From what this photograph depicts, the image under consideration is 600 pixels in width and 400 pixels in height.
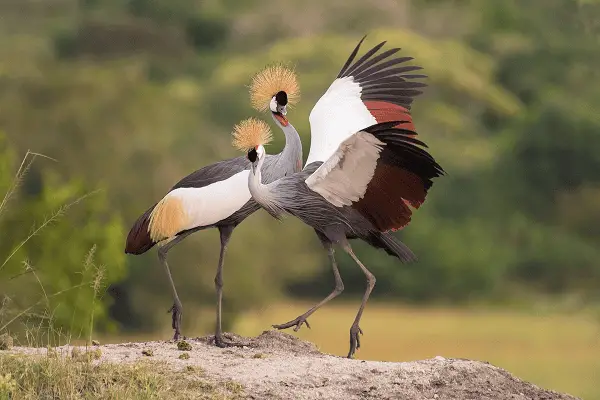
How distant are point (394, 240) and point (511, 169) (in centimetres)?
2040

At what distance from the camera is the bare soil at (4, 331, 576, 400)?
6664 mm

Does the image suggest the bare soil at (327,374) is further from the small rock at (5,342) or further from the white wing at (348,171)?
the white wing at (348,171)

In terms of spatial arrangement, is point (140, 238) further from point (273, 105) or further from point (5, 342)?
point (273, 105)

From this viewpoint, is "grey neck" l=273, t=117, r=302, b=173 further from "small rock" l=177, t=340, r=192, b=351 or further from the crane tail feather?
"small rock" l=177, t=340, r=192, b=351

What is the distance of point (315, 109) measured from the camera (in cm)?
863

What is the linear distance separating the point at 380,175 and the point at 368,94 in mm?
1442

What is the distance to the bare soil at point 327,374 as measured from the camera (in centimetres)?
666

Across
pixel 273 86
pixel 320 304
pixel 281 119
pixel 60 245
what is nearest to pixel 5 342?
pixel 320 304

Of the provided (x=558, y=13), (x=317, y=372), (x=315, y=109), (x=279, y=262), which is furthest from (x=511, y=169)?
(x=317, y=372)

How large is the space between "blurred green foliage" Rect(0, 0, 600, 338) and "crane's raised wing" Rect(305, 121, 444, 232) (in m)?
1.93

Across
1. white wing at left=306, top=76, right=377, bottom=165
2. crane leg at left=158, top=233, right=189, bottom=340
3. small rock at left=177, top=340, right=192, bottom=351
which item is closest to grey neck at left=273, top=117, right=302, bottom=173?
white wing at left=306, top=76, right=377, bottom=165

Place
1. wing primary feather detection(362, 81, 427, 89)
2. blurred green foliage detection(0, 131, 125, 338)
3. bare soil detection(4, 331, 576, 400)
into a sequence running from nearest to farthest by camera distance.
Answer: bare soil detection(4, 331, 576, 400)
wing primary feather detection(362, 81, 427, 89)
blurred green foliage detection(0, 131, 125, 338)

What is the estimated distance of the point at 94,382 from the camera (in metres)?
6.41

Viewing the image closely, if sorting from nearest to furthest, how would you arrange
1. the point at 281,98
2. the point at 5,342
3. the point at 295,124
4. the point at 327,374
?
the point at 327,374 < the point at 5,342 < the point at 281,98 < the point at 295,124
